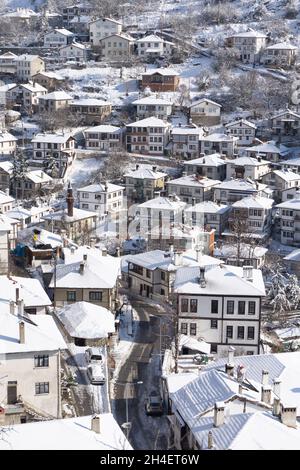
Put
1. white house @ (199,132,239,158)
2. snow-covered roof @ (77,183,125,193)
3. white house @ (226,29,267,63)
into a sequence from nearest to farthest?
snow-covered roof @ (77,183,125,193), white house @ (199,132,239,158), white house @ (226,29,267,63)

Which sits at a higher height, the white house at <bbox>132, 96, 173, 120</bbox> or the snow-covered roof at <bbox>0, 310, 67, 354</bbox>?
the snow-covered roof at <bbox>0, 310, 67, 354</bbox>

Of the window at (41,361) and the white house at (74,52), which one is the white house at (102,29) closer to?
the white house at (74,52)

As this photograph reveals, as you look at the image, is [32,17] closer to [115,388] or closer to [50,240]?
[50,240]

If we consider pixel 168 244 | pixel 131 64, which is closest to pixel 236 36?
pixel 131 64

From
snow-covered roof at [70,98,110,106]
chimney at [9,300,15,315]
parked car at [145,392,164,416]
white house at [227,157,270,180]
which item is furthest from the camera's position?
snow-covered roof at [70,98,110,106]

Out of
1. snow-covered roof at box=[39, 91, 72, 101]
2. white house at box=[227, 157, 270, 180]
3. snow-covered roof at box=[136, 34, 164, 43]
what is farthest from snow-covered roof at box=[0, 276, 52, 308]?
snow-covered roof at box=[136, 34, 164, 43]

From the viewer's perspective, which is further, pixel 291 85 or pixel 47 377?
pixel 291 85

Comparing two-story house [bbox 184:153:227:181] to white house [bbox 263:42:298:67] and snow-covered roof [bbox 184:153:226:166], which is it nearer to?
snow-covered roof [bbox 184:153:226:166]
